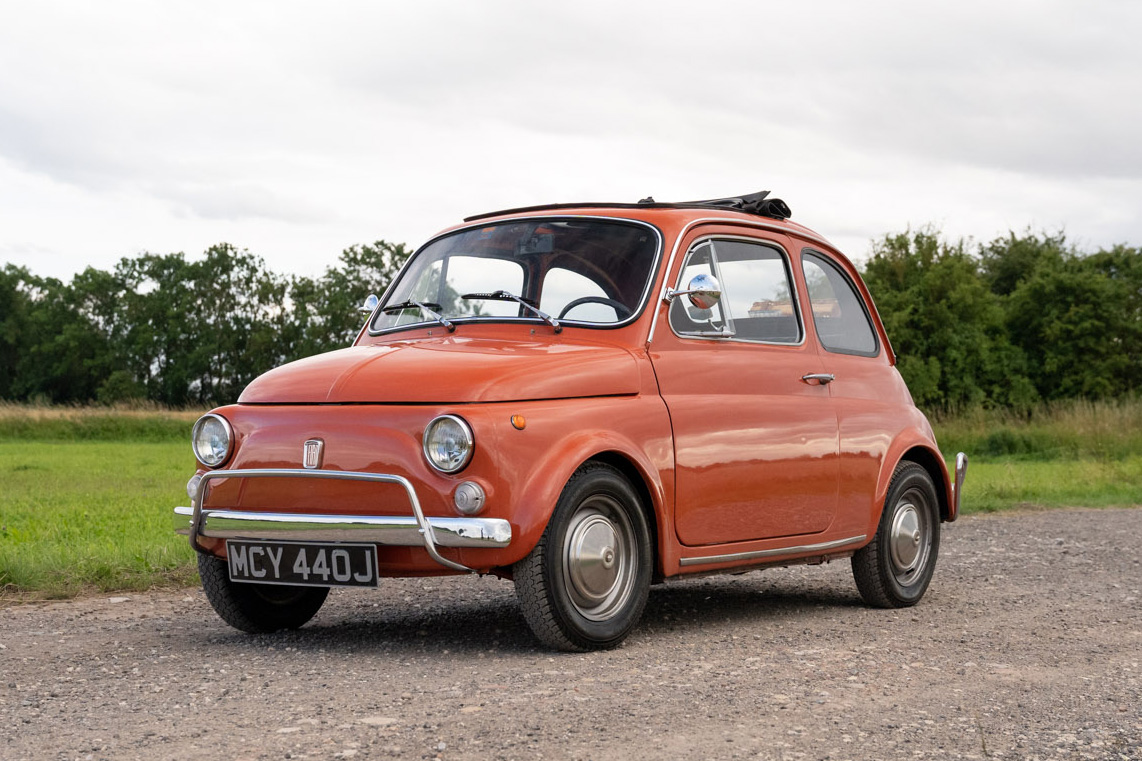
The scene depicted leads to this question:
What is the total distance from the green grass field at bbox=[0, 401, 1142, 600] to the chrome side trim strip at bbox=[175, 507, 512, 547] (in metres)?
2.63

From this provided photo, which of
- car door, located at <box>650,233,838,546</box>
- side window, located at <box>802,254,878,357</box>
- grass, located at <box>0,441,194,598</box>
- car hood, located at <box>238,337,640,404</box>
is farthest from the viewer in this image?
grass, located at <box>0,441,194,598</box>

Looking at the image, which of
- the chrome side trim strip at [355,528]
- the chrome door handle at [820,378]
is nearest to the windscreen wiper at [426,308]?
the chrome side trim strip at [355,528]

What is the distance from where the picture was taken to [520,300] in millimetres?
6336

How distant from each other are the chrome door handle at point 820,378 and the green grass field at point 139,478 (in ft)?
13.2

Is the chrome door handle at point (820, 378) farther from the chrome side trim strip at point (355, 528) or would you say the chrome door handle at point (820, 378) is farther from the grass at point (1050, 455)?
the grass at point (1050, 455)

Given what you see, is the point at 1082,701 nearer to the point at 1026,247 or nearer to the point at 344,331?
the point at 1026,247

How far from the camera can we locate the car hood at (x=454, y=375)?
17.4ft

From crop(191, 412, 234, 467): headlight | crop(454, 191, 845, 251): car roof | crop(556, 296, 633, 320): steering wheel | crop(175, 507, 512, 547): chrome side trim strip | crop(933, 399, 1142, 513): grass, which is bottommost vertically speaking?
crop(933, 399, 1142, 513): grass

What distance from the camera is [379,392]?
5.37 meters

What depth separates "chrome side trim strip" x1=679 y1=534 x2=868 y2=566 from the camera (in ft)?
19.9

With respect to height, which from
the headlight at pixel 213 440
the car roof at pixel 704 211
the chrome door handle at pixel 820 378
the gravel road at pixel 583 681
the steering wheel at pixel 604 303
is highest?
the car roof at pixel 704 211

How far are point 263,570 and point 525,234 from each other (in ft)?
7.33

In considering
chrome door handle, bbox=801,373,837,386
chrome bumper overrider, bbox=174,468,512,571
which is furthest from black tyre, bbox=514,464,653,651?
chrome door handle, bbox=801,373,837,386

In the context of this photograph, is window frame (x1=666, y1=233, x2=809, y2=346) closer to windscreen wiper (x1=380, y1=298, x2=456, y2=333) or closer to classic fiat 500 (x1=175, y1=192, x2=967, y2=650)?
classic fiat 500 (x1=175, y1=192, x2=967, y2=650)
